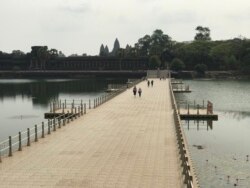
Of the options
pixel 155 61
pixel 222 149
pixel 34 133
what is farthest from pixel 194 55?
pixel 222 149

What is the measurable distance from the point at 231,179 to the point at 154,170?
555 centimetres

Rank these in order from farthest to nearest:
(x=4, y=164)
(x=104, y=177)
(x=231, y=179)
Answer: (x=231, y=179) < (x=4, y=164) < (x=104, y=177)

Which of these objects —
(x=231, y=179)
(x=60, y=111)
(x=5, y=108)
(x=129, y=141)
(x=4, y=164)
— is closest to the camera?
(x=4, y=164)

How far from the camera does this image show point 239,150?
32.6 metres

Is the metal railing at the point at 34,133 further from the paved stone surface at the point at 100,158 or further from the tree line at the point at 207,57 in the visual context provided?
the tree line at the point at 207,57

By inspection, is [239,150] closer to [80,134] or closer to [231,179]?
[231,179]

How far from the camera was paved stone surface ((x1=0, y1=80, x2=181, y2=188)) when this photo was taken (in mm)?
19844

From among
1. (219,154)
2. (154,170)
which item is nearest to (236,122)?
(219,154)

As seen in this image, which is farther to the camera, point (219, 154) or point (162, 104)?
point (162, 104)

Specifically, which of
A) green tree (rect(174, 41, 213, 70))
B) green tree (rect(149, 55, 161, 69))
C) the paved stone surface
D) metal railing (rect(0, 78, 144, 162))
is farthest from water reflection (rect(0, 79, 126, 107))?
green tree (rect(174, 41, 213, 70))

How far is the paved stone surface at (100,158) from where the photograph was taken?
19.8m

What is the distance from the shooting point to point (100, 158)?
24.2m

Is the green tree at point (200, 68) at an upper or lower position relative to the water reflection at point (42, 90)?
upper

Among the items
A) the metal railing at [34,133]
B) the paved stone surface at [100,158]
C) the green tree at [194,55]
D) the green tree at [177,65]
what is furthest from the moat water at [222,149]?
the green tree at [194,55]
